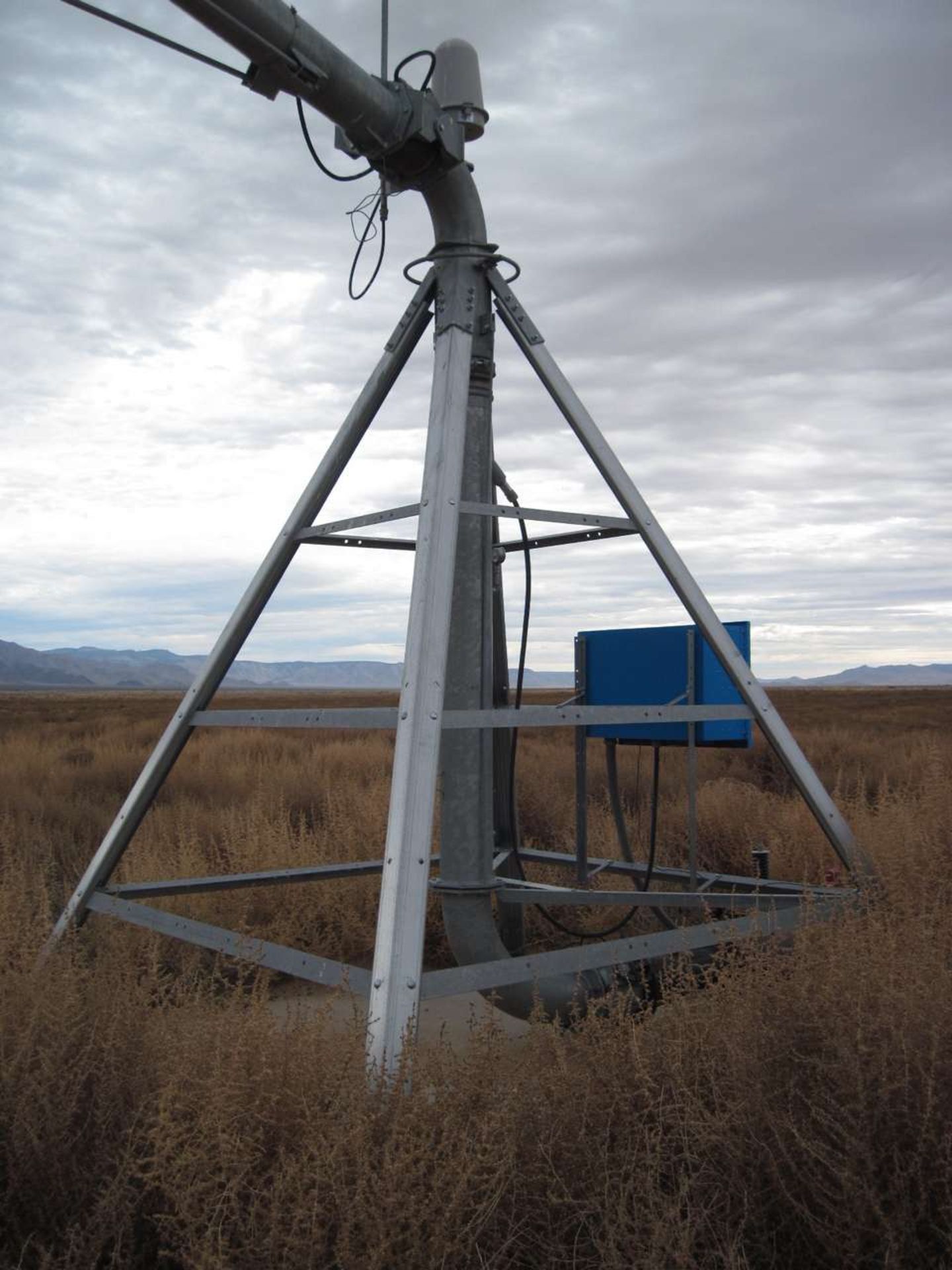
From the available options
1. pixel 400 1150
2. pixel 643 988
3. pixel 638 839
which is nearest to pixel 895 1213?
pixel 400 1150

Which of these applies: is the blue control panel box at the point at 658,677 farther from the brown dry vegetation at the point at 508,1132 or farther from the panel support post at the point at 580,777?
the brown dry vegetation at the point at 508,1132

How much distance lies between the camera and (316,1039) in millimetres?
3340

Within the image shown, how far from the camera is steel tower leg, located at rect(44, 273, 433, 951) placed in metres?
5.04

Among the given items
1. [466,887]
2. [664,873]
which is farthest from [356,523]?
[664,873]

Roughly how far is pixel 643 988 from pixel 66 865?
17.7 feet

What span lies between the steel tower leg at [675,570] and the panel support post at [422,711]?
0.33 m

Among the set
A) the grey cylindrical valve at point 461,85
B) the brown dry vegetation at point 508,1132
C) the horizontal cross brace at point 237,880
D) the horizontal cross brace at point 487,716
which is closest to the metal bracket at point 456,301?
the grey cylindrical valve at point 461,85

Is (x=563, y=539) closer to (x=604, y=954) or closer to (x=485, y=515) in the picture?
(x=485, y=515)

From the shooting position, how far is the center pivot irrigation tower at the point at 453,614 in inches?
158

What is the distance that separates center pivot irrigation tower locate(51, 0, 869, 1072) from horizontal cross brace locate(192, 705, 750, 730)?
0.01 m

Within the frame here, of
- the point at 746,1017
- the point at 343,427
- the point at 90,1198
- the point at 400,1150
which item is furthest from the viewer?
the point at 343,427

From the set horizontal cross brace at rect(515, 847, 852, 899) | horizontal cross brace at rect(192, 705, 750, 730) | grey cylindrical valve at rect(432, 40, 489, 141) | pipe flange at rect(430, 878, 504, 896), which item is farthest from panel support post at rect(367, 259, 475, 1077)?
horizontal cross brace at rect(515, 847, 852, 899)

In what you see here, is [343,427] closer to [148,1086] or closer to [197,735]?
[148,1086]

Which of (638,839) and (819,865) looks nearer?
(819,865)
